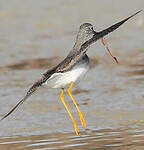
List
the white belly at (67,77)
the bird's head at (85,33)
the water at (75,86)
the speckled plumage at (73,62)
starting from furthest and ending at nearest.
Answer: the bird's head at (85,33), the white belly at (67,77), the water at (75,86), the speckled plumage at (73,62)

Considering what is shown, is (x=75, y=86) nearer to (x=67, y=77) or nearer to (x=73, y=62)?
(x=67, y=77)

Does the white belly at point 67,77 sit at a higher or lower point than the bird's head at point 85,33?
lower

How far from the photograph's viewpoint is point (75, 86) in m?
9.88

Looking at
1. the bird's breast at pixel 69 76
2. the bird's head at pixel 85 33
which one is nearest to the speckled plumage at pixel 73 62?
the bird's breast at pixel 69 76

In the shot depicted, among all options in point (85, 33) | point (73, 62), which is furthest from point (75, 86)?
point (73, 62)

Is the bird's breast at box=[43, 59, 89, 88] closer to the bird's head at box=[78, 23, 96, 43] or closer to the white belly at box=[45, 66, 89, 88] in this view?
the white belly at box=[45, 66, 89, 88]

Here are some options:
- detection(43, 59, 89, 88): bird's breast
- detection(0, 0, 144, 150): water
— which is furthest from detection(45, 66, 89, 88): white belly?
detection(0, 0, 144, 150): water

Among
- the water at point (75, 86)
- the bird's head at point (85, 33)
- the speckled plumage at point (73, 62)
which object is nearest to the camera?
the speckled plumage at point (73, 62)

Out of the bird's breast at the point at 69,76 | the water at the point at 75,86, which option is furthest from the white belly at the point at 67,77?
the water at the point at 75,86

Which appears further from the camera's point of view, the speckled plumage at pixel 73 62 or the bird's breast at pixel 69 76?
the bird's breast at pixel 69 76

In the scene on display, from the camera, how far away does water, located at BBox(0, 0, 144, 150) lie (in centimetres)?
→ 691

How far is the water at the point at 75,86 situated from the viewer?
6913 mm

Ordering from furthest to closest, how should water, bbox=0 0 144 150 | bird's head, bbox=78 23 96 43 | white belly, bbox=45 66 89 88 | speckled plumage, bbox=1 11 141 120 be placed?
bird's head, bbox=78 23 96 43
white belly, bbox=45 66 89 88
water, bbox=0 0 144 150
speckled plumage, bbox=1 11 141 120

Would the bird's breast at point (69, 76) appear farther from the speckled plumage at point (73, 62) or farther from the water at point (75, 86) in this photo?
the water at point (75, 86)
